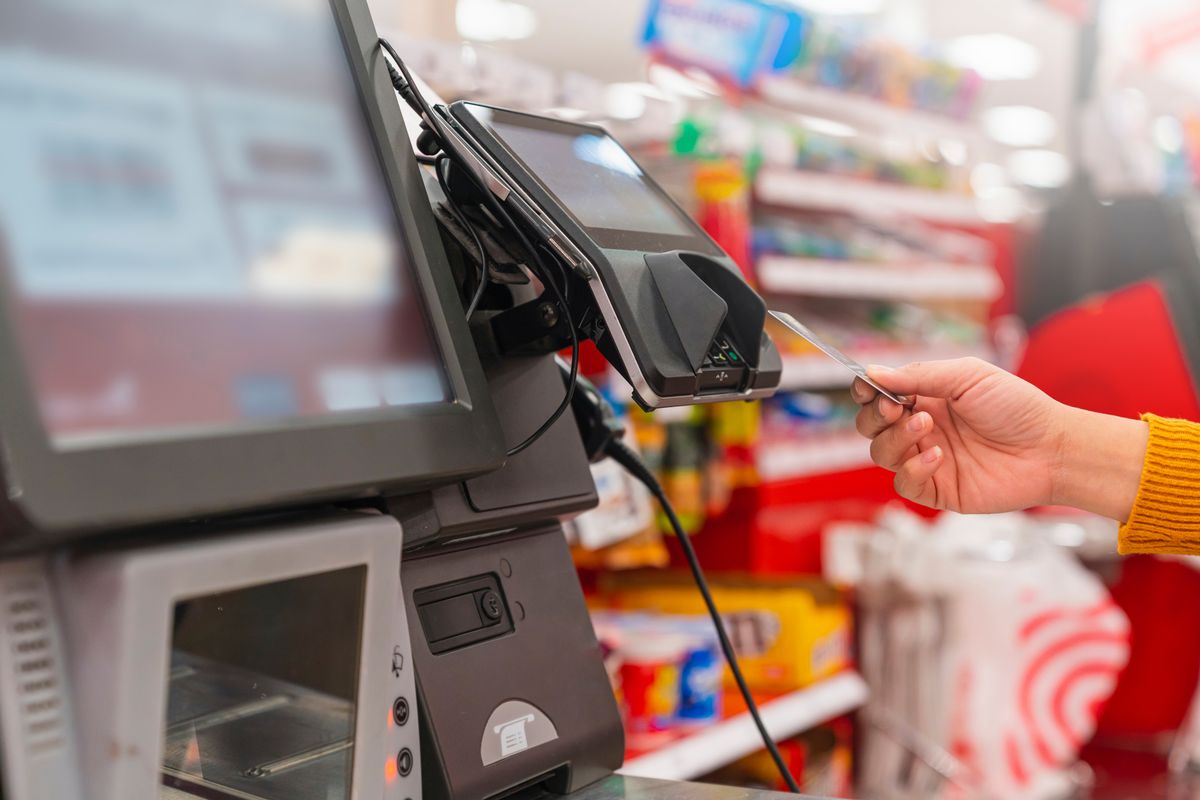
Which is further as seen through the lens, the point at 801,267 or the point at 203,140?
the point at 801,267

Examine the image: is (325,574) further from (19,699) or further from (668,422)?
(668,422)

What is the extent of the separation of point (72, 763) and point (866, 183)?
2850 mm

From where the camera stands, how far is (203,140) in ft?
2.13

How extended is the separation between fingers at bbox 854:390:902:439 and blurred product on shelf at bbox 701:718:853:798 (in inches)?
54.9

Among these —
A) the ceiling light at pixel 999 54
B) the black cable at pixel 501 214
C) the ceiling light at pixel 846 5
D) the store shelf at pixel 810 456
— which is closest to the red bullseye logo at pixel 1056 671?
the store shelf at pixel 810 456

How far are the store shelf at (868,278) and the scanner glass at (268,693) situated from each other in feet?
6.78

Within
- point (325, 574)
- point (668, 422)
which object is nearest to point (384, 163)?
point (325, 574)

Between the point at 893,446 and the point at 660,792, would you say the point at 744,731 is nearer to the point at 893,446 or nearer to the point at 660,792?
the point at 893,446

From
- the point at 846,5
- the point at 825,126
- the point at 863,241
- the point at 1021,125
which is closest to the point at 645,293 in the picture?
the point at 863,241

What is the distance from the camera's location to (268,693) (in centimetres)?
74

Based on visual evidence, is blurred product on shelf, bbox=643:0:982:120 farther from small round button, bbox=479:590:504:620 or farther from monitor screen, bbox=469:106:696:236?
Answer: small round button, bbox=479:590:504:620

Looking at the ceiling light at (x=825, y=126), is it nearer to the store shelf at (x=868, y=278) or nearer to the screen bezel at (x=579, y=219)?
the store shelf at (x=868, y=278)

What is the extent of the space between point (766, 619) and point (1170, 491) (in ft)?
4.55

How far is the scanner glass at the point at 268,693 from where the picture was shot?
0.70 metres
